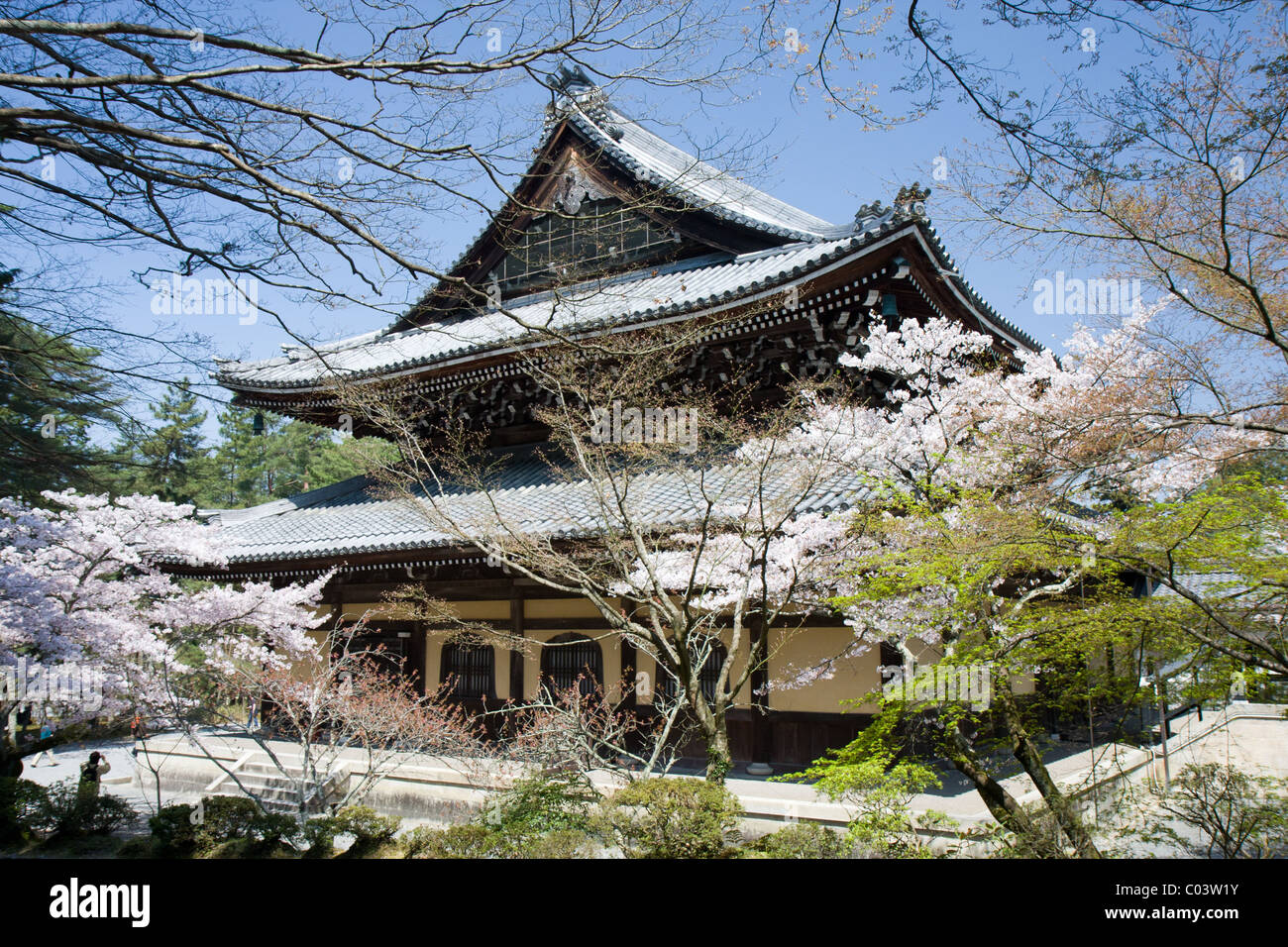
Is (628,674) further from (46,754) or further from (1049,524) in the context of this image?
(46,754)

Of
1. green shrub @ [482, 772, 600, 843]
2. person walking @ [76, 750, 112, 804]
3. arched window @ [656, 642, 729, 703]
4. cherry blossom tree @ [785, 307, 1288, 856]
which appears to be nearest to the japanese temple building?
arched window @ [656, 642, 729, 703]

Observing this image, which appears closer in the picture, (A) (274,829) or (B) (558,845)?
(B) (558,845)

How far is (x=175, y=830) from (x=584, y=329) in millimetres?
6486

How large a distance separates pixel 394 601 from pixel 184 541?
2.94 m

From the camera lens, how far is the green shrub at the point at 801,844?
5.01 m

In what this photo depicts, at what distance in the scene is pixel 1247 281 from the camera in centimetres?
417

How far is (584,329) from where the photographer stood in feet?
26.1

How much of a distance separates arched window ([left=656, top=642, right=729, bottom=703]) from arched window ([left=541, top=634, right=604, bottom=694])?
0.94 metres

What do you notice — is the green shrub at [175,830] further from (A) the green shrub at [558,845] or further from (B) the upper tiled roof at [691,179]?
(B) the upper tiled roof at [691,179]

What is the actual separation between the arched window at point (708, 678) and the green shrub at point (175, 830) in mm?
5013

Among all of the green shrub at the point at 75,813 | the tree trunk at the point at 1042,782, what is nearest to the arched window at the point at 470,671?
the green shrub at the point at 75,813

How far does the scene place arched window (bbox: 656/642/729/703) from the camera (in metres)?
9.45

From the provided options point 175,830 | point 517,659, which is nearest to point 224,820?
point 175,830
